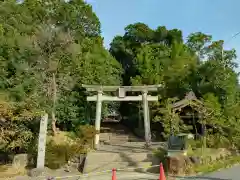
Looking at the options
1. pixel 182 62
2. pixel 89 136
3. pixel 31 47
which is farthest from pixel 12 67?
pixel 182 62

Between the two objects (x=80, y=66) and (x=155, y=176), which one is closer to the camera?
(x=155, y=176)

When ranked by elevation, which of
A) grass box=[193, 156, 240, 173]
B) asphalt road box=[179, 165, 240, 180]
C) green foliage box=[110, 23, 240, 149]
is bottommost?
asphalt road box=[179, 165, 240, 180]

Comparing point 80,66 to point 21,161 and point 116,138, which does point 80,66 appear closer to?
point 116,138

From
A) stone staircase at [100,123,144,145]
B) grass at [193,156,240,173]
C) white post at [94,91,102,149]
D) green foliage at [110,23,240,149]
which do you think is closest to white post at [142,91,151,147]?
green foliage at [110,23,240,149]

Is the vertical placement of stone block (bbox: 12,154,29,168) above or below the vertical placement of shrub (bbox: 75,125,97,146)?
below

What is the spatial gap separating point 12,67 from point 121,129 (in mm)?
16868

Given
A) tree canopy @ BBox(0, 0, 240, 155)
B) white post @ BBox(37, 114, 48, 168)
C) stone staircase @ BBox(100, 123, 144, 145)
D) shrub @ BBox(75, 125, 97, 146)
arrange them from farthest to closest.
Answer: stone staircase @ BBox(100, 123, 144, 145) → shrub @ BBox(75, 125, 97, 146) → tree canopy @ BBox(0, 0, 240, 155) → white post @ BBox(37, 114, 48, 168)

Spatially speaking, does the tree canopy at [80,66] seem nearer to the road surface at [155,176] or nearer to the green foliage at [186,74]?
the green foliage at [186,74]

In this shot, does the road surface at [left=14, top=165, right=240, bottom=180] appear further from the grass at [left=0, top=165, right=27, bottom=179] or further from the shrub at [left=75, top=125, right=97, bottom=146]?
the shrub at [left=75, top=125, right=97, bottom=146]

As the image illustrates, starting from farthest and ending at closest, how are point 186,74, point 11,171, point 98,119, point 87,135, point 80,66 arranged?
point 186,74 → point 80,66 → point 98,119 → point 87,135 → point 11,171

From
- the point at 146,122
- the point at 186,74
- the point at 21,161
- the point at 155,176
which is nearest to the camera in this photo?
the point at 155,176

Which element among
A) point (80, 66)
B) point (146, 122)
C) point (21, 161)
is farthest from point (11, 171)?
point (80, 66)

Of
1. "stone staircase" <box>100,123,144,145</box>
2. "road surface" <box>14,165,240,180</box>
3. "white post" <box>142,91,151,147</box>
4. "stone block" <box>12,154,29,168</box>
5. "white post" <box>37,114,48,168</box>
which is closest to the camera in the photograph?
"road surface" <box>14,165,240,180</box>

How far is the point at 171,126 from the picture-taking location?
1983 cm
